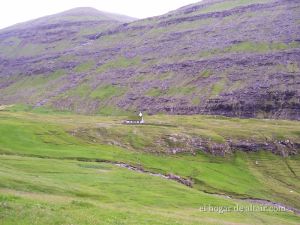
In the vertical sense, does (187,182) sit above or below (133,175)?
below

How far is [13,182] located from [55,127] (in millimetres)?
89093

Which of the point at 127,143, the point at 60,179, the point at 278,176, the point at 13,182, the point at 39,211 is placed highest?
the point at 39,211

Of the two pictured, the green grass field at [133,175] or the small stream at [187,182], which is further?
the small stream at [187,182]

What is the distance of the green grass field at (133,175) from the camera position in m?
46.6

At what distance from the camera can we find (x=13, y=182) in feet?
191

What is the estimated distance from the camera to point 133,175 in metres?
93.4

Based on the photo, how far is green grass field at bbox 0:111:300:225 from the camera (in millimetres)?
46594

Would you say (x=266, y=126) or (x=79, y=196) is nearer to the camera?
(x=79, y=196)

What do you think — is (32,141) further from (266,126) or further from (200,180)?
(266,126)

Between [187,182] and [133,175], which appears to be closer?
[133,175]

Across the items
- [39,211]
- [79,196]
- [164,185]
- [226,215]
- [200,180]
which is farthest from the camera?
[200,180]

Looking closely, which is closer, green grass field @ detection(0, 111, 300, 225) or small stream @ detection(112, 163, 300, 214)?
green grass field @ detection(0, 111, 300, 225)

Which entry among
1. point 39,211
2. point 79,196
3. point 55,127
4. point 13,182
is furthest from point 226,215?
point 55,127

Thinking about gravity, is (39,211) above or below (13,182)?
above
